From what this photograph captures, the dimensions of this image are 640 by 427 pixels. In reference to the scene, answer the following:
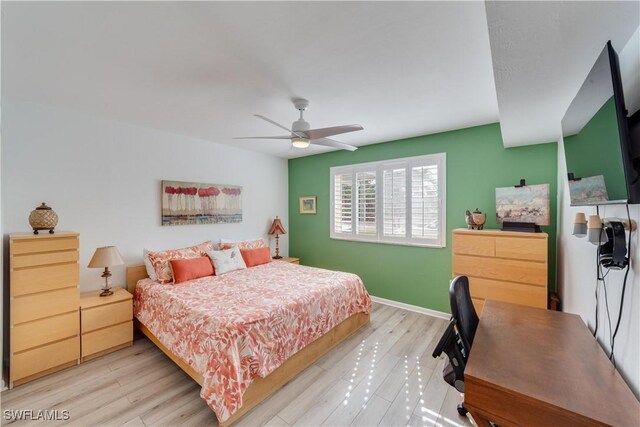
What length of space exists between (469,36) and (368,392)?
262 cm

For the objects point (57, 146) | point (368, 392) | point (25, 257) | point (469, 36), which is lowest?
point (368, 392)

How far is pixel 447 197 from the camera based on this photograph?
11.3ft

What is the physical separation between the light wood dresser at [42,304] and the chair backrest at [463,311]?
3221 mm

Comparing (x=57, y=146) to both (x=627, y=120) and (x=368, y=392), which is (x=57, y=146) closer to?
(x=368, y=392)

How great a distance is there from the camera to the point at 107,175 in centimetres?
304

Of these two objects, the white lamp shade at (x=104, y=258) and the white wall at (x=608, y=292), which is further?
the white lamp shade at (x=104, y=258)

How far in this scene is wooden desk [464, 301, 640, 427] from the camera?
902mm

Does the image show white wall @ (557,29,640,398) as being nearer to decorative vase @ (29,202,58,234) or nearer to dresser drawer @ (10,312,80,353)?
dresser drawer @ (10,312,80,353)

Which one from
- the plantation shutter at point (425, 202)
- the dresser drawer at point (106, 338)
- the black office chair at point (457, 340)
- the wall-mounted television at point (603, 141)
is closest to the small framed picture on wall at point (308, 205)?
the plantation shutter at point (425, 202)

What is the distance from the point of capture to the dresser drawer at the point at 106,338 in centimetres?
250

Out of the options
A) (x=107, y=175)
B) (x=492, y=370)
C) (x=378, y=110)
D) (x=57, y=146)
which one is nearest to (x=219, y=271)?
(x=107, y=175)

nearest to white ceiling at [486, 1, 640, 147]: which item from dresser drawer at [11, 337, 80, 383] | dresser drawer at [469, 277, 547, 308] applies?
dresser drawer at [469, 277, 547, 308]

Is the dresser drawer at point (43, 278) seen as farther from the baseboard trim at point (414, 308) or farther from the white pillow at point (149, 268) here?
the baseboard trim at point (414, 308)

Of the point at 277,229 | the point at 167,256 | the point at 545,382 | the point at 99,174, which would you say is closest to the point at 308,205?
the point at 277,229
